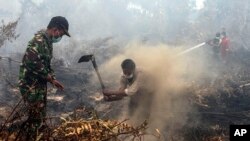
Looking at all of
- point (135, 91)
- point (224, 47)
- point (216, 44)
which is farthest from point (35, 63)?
point (224, 47)

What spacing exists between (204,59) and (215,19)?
8.39 m

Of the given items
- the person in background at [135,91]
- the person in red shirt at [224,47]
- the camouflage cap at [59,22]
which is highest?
the person in red shirt at [224,47]

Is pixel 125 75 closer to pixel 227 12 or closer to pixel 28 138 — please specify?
pixel 28 138

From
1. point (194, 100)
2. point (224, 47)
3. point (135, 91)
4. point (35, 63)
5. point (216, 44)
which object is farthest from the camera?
point (224, 47)

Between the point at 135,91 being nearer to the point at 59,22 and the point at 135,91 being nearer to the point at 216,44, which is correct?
the point at 59,22

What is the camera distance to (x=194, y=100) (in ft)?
32.3

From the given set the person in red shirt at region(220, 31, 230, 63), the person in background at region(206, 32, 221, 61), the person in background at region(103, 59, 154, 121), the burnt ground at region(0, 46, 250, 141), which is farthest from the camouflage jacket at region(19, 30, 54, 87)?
the person in red shirt at region(220, 31, 230, 63)

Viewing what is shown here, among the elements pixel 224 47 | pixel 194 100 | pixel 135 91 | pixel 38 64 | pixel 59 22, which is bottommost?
pixel 135 91

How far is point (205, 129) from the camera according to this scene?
7371mm

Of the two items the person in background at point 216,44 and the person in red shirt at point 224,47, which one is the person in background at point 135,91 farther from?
the person in red shirt at point 224,47

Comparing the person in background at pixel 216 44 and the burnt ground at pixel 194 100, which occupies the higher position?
the person in background at pixel 216 44

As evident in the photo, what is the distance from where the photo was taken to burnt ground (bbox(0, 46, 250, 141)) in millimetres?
7343

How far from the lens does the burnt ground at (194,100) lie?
7343mm

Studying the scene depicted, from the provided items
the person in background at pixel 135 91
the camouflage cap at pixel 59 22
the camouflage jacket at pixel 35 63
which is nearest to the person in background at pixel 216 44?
the person in background at pixel 135 91
